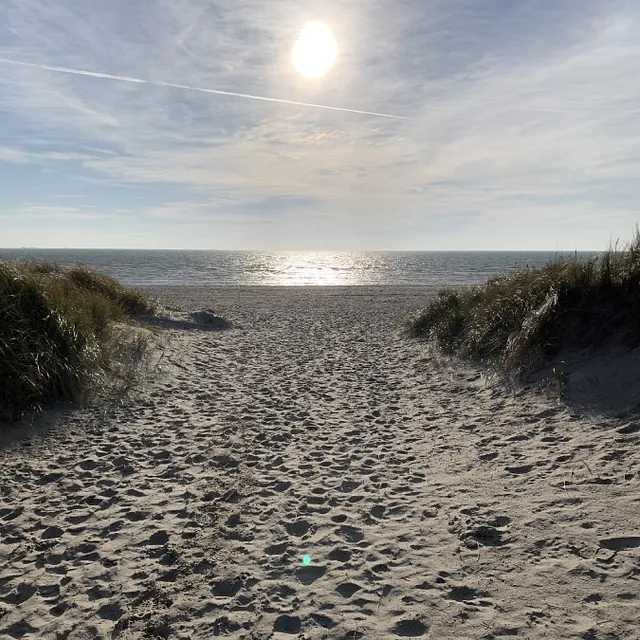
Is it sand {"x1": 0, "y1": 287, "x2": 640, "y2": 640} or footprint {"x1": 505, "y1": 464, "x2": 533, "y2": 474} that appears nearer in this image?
sand {"x1": 0, "y1": 287, "x2": 640, "y2": 640}

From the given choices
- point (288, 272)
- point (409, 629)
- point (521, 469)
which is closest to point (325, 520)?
point (409, 629)

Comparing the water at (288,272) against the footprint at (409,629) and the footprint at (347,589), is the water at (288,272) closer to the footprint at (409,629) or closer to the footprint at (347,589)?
the footprint at (347,589)

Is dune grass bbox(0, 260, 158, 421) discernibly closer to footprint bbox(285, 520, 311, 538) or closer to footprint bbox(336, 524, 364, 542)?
footprint bbox(285, 520, 311, 538)

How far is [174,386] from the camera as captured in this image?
9195mm

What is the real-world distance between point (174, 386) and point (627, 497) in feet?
24.0

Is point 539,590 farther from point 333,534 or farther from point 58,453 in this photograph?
point 58,453

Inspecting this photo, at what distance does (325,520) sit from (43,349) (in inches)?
201

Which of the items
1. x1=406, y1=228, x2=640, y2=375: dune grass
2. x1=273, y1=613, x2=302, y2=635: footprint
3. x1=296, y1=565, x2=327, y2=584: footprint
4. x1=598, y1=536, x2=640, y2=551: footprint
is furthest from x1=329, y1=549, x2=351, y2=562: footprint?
x1=406, y1=228, x2=640, y2=375: dune grass

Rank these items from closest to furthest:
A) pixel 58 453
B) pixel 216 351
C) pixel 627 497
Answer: pixel 627 497
pixel 58 453
pixel 216 351

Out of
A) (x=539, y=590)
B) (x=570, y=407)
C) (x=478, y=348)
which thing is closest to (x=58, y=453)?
(x=539, y=590)

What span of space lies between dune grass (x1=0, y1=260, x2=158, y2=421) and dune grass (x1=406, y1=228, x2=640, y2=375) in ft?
22.7

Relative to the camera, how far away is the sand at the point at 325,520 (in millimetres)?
3289

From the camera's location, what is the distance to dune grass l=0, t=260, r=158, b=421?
21.6 ft

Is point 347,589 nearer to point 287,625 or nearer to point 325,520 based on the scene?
point 287,625
